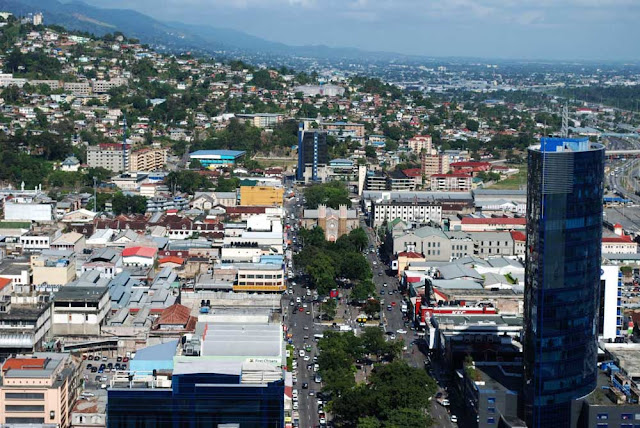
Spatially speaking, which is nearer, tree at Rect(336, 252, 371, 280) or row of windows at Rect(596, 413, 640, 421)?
row of windows at Rect(596, 413, 640, 421)

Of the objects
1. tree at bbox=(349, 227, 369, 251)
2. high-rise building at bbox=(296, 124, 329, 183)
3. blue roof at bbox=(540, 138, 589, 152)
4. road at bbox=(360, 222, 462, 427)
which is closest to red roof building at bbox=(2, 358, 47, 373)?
road at bbox=(360, 222, 462, 427)

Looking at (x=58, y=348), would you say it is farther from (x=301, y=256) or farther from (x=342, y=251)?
(x=342, y=251)

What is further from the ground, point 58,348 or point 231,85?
point 231,85

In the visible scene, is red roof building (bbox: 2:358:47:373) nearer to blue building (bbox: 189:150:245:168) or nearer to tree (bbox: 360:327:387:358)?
tree (bbox: 360:327:387:358)

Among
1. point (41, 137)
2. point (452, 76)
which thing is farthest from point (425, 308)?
point (452, 76)

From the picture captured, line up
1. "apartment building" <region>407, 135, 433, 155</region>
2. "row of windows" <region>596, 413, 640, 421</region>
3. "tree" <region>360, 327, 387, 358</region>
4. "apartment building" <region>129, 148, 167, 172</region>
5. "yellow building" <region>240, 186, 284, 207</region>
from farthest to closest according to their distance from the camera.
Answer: "apartment building" <region>407, 135, 433, 155</region> → "apartment building" <region>129, 148, 167, 172</region> → "yellow building" <region>240, 186, 284, 207</region> → "tree" <region>360, 327, 387, 358</region> → "row of windows" <region>596, 413, 640, 421</region>

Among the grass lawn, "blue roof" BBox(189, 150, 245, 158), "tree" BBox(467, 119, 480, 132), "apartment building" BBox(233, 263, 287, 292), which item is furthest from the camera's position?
"tree" BBox(467, 119, 480, 132)

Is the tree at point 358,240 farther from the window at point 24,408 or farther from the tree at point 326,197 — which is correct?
the window at point 24,408
